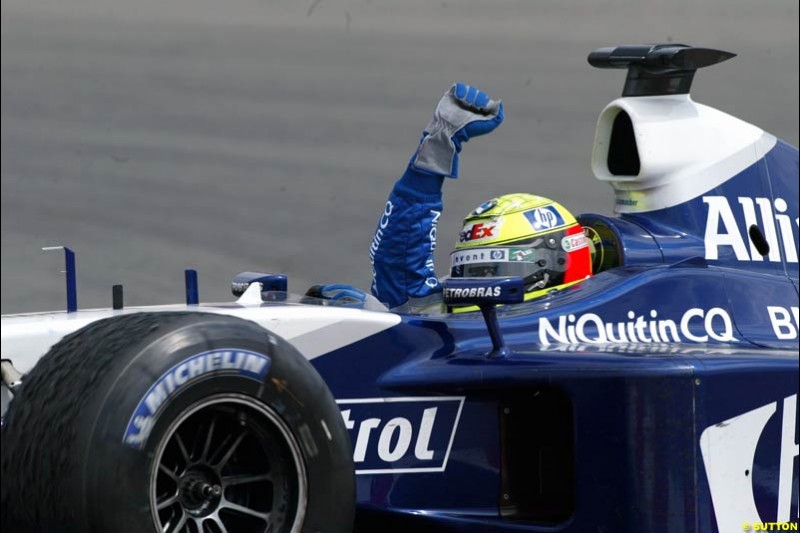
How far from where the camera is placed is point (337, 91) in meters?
8.76

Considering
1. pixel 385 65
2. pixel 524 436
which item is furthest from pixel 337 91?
pixel 524 436

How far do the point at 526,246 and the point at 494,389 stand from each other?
34.1 inches

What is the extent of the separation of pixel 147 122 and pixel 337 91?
1134mm

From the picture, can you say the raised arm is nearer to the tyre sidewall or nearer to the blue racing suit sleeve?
the blue racing suit sleeve

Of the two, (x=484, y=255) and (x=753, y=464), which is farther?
(x=484, y=255)

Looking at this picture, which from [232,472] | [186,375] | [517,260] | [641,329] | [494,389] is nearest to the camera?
[186,375]

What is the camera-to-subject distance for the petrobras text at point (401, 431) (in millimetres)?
4102

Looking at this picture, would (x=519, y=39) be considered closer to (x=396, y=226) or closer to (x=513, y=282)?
(x=396, y=226)

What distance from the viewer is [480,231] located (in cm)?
501

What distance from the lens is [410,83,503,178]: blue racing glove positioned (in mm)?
5207

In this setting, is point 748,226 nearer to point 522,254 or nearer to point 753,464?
point 522,254

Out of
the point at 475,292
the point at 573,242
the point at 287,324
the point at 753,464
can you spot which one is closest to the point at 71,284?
the point at 287,324

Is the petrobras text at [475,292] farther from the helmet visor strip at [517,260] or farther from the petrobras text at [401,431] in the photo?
the helmet visor strip at [517,260]

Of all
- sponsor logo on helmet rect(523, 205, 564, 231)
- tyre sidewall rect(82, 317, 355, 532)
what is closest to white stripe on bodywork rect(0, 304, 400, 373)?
tyre sidewall rect(82, 317, 355, 532)
